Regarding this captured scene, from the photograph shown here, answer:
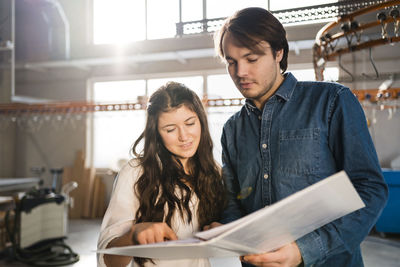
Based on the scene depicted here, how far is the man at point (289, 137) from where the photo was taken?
43.8 inches

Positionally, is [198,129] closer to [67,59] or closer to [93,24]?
[67,59]

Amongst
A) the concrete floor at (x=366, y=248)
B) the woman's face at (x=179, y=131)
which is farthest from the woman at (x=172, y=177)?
the concrete floor at (x=366, y=248)

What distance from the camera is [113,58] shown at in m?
7.23

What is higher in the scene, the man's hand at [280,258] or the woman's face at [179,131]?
the woman's face at [179,131]

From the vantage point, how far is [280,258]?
3.23 feet

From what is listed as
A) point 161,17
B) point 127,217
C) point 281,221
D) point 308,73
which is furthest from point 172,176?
point 161,17

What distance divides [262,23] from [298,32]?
481 cm

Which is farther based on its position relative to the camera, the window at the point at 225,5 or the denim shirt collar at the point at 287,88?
the window at the point at 225,5

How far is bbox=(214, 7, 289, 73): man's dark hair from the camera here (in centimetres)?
129

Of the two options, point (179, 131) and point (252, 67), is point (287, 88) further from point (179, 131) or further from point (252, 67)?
point (179, 131)

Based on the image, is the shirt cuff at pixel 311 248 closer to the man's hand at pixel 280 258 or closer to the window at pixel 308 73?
the man's hand at pixel 280 258

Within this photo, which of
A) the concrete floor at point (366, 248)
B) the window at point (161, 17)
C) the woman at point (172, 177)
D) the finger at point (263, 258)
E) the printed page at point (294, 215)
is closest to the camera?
the printed page at point (294, 215)

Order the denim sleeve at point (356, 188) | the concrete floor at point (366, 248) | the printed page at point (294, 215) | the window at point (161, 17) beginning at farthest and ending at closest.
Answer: the window at point (161, 17) < the concrete floor at point (366, 248) < the denim sleeve at point (356, 188) < the printed page at point (294, 215)

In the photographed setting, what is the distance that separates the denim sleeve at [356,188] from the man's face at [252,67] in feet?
0.96
